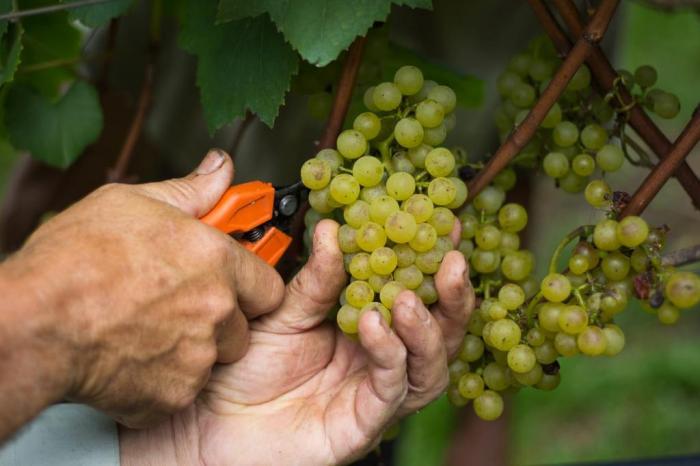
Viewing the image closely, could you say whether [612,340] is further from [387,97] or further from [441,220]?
[387,97]

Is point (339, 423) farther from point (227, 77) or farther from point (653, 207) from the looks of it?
point (653, 207)

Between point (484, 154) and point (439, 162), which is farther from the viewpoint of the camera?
point (484, 154)

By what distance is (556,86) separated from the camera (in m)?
1.03

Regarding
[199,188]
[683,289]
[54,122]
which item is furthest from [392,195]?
[54,122]

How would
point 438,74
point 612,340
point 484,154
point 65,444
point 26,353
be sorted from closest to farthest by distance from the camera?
1. point 26,353
2. point 612,340
3. point 65,444
4. point 438,74
5. point 484,154

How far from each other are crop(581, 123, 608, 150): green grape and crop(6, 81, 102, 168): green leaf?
76 cm

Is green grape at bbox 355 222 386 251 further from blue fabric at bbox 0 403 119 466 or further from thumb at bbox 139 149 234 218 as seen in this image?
blue fabric at bbox 0 403 119 466

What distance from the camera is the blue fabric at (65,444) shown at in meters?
1.14

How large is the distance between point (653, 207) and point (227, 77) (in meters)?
2.59

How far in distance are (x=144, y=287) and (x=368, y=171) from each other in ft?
0.90

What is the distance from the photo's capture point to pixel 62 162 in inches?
56.5

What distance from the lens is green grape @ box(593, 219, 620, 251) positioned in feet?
3.32

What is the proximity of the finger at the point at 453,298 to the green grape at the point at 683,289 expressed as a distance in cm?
22

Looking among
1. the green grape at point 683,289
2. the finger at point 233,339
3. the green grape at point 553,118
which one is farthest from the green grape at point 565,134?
the finger at point 233,339
